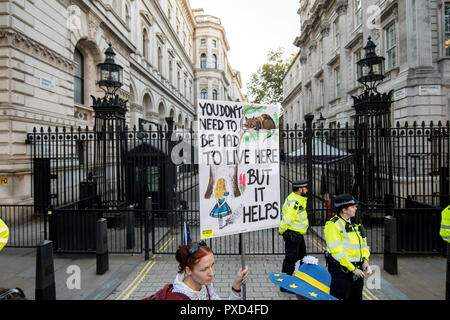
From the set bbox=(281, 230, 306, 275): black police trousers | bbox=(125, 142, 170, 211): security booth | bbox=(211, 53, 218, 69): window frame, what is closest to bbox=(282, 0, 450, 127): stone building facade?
bbox=(281, 230, 306, 275): black police trousers

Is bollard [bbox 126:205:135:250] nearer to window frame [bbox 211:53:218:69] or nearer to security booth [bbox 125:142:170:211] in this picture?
security booth [bbox 125:142:170:211]

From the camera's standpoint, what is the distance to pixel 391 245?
5199mm

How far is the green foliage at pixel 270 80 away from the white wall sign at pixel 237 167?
174 feet

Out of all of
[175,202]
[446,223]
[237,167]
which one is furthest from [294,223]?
[175,202]

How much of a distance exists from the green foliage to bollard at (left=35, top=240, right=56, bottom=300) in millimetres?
53342

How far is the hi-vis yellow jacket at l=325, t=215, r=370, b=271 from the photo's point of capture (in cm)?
321

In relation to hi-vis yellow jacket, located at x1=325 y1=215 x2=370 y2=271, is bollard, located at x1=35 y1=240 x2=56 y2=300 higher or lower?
lower

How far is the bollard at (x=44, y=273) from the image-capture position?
3.85 meters

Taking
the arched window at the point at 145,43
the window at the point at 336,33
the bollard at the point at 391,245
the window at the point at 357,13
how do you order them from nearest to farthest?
the bollard at the point at 391,245 → the window at the point at 357,13 → the window at the point at 336,33 → the arched window at the point at 145,43

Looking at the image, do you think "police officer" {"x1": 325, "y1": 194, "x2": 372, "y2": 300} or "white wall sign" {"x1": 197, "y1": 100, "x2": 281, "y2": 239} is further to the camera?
"police officer" {"x1": 325, "y1": 194, "x2": 372, "y2": 300}

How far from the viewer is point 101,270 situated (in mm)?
5395

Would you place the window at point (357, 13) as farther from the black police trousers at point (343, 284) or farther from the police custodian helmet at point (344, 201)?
the black police trousers at point (343, 284)

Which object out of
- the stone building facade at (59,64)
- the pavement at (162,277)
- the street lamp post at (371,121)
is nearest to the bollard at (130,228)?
the pavement at (162,277)
